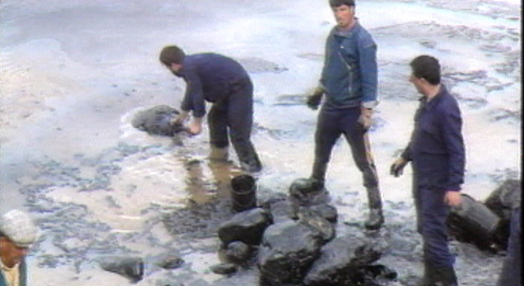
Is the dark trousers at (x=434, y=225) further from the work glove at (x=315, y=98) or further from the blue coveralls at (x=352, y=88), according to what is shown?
the work glove at (x=315, y=98)

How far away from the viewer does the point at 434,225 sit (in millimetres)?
6965

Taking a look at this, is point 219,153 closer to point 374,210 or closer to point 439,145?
point 374,210

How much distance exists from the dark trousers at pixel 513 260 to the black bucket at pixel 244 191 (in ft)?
9.36

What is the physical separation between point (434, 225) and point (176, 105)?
217 inches

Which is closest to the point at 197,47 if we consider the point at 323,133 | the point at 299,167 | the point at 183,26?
the point at 183,26

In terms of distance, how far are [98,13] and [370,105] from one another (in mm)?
9535

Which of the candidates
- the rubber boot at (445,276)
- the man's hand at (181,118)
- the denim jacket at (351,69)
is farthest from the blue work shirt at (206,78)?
the rubber boot at (445,276)

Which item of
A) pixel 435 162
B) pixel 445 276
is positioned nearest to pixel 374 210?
pixel 445 276

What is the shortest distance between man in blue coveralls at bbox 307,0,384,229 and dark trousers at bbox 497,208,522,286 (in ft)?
7.33

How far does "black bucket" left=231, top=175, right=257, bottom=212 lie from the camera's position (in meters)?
8.66

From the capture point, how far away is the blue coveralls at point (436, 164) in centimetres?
672

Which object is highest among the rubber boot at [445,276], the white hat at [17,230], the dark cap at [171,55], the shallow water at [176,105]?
the white hat at [17,230]

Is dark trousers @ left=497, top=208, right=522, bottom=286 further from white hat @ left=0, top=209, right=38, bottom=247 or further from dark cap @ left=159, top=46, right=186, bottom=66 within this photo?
dark cap @ left=159, top=46, right=186, bottom=66

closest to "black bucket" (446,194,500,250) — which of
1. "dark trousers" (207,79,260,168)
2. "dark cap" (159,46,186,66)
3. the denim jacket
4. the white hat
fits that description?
the denim jacket
